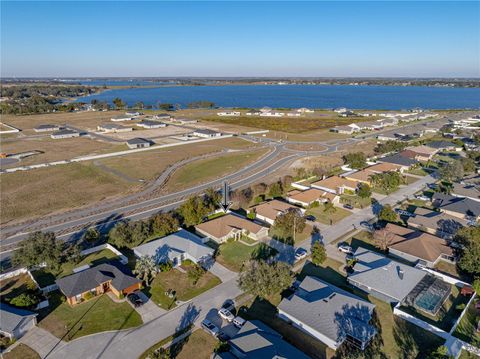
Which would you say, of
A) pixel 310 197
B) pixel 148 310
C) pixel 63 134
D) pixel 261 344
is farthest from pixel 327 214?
pixel 63 134

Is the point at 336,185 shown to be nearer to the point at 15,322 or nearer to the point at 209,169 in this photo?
the point at 209,169

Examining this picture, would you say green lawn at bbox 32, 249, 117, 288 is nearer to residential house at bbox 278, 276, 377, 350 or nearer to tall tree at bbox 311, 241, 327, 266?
residential house at bbox 278, 276, 377, 350

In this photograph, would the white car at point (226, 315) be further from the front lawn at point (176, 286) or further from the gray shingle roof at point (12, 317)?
the gray shingle roof at point (12, 317)

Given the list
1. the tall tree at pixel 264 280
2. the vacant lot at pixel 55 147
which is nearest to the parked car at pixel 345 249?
the tall tree at pixel 264 280

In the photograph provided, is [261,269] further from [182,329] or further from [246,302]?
[182,329]

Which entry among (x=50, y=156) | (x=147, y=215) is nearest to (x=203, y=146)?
(x=50, y=156)

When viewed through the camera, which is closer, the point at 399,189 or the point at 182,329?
the point at 182,329
